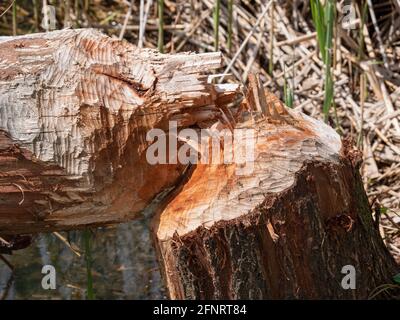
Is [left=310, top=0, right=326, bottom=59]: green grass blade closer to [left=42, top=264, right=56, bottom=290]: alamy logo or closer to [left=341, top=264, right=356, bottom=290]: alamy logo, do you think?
[left=341, top=264, right=356, bottom=290]: alamy logo

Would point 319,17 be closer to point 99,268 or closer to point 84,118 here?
point 84,118

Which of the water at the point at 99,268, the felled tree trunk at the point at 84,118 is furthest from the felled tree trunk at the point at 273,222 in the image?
the water at the point at 99,268

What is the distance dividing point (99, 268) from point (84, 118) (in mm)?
1333

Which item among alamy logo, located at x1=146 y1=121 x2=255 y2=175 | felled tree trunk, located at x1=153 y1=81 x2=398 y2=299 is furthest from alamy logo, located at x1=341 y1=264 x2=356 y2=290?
alamy logo, located at x1=146 y1=121 x2=255 y2=175

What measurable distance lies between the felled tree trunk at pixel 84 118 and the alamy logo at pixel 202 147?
0.02m

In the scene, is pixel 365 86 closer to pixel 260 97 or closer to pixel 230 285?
pixel 260 97

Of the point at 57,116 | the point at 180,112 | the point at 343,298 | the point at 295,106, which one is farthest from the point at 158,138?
the point at 295,106

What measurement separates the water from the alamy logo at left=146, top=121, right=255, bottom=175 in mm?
1066

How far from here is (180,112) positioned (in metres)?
1.91

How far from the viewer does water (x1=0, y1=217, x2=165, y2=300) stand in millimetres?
2961

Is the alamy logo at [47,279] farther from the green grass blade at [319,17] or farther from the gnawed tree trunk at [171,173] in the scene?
the green grass blade at [319,17]

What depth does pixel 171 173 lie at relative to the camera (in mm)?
1950

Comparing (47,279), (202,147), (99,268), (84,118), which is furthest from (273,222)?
(99,268)

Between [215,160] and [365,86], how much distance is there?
1320mm
